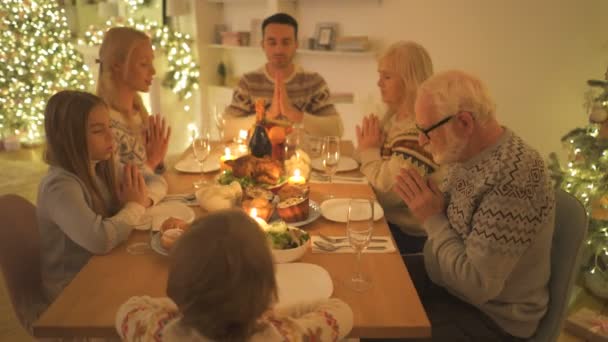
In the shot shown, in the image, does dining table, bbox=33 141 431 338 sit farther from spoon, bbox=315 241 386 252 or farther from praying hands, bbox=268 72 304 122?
praying hands, bbox=268 72 304 122

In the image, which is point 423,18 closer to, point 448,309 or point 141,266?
point 448,309

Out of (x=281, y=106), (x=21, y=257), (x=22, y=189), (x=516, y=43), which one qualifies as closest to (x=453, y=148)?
(x=281, y=106)

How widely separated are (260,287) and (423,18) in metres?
3.39

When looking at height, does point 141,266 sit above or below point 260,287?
below

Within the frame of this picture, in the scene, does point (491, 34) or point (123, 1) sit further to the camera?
point (123, 1)

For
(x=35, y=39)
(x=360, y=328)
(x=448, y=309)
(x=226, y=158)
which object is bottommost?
(x=448, y=309)

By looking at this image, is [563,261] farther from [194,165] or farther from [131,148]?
[131,148]

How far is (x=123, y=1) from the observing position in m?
5.00

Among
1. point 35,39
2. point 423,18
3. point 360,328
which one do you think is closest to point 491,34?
point 423,18

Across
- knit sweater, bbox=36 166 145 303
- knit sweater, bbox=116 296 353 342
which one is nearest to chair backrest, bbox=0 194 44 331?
knit sweater, bbox=36 166 145 303

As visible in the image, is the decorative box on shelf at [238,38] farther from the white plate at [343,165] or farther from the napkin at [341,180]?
the napkin at [341,180]

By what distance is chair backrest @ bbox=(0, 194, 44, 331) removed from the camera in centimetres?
156

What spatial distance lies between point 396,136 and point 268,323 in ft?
3.91

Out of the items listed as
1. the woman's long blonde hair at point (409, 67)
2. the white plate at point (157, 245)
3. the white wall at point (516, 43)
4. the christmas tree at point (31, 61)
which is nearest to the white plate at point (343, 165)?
the woman's long blonde hair at point (409, 67)
